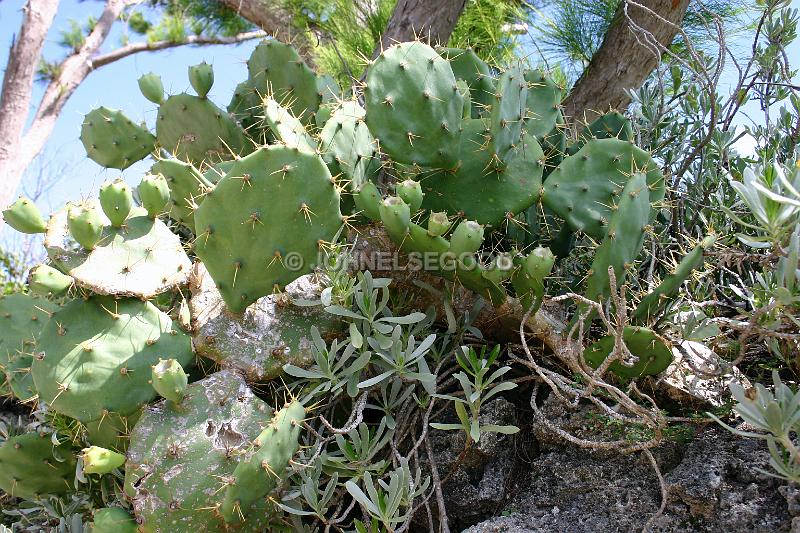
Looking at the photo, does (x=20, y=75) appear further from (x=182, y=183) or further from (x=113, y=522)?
(x=113, y=522)

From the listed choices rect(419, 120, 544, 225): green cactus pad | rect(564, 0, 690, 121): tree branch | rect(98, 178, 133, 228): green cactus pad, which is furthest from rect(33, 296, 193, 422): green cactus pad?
rect(564, 0, 690, 121): tree branch

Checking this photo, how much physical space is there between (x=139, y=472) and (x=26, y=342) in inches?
30.0

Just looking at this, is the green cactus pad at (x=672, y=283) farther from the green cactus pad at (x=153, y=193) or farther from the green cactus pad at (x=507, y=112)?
the green cactus pad at (x=153, y=193)

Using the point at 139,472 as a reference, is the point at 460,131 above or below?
above

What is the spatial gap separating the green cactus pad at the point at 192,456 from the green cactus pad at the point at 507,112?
835mm

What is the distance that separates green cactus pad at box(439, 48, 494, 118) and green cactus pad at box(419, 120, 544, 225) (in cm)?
30

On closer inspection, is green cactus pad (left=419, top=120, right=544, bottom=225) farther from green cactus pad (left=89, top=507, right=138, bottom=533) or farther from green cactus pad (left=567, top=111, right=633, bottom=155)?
green cactus pad (left=89, top=507, right=138, bottom=533)

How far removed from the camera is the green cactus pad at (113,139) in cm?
243

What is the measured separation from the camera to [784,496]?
1236 millimetres

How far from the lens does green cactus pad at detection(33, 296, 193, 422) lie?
1.48 meters

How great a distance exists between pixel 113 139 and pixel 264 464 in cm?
159

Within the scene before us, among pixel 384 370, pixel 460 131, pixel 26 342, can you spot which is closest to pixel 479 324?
pixel 384 370

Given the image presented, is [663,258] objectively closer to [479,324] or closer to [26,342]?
[479,324]

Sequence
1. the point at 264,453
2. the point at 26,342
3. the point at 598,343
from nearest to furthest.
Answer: the point at 264,453, the point at 598,343, the point at 26,342
